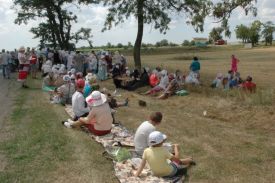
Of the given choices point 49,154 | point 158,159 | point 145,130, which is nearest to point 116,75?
point 49,154

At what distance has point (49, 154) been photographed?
10.5m

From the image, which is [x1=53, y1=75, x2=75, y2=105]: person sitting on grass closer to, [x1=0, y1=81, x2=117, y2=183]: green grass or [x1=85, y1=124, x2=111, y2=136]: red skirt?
[x1=0, y1=81, x2=117, y2=183]: green grass

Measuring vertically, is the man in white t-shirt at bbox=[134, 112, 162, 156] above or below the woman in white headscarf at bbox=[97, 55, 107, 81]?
above

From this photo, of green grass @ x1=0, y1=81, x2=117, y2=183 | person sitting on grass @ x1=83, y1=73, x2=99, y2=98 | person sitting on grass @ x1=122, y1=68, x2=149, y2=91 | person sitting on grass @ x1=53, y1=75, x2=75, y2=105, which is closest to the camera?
green grass @ x1=0, y1=81, x2=117, y2=183

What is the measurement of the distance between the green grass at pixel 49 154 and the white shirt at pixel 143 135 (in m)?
0.70

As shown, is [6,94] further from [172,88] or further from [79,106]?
[79,106]

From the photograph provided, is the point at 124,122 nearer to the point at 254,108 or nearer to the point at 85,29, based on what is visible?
the point at 254,108

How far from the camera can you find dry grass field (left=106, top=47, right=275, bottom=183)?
928cm

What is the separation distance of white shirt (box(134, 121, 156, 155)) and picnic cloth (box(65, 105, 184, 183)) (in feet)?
1.17

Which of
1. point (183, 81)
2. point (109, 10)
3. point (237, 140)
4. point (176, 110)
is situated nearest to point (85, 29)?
point (109, 10)

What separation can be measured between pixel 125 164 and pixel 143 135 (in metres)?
0.68

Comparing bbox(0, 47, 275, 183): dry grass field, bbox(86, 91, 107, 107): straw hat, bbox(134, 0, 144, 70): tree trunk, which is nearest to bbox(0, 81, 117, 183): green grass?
Answer: bbox(0, 47, 275, 183): dry grass field

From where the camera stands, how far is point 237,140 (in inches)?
467

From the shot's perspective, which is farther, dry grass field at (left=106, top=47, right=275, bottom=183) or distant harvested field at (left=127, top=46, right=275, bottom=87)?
distant harvested field at (left=127, top=46, right=275, bottom=87)
